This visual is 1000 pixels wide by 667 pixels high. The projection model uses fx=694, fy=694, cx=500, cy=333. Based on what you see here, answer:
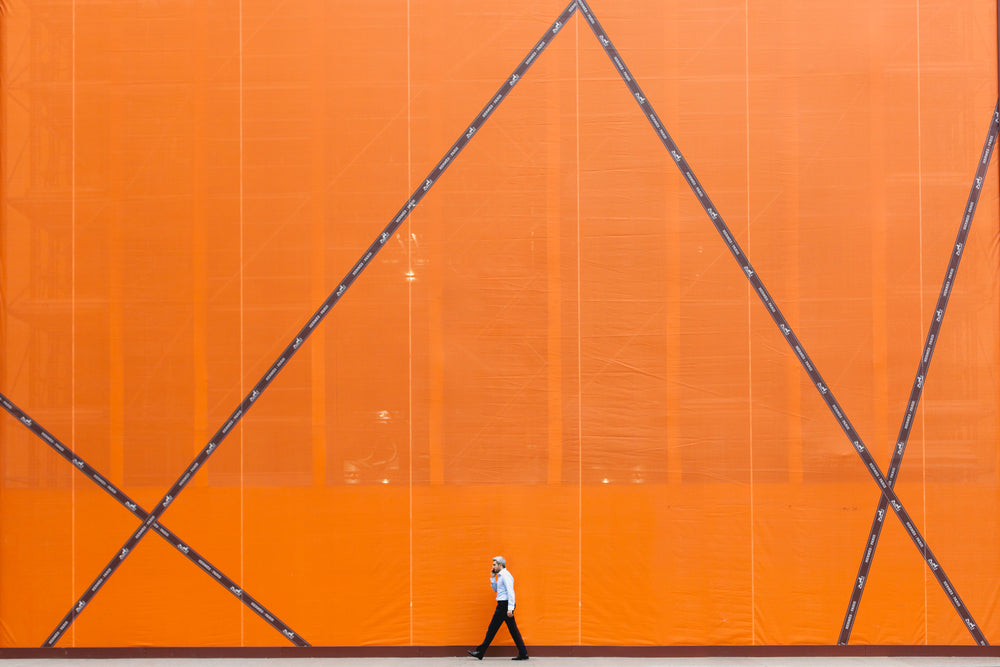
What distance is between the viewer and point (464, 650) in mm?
10516

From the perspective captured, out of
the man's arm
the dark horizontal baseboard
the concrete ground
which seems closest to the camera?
the man's arm

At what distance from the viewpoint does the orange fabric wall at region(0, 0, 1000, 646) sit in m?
10.5

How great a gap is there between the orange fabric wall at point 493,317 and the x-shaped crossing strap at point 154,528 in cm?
13

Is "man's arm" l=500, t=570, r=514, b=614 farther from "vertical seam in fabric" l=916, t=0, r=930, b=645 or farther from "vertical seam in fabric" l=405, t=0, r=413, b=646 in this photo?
"vertical seam in fabric" l=916, t=0, r=930, b=645

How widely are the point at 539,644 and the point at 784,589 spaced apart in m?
3.80

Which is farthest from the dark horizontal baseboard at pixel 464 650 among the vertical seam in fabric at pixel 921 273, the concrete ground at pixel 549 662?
the vertical seam in fabric at pixel 921 273

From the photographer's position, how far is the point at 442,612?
10.5 m

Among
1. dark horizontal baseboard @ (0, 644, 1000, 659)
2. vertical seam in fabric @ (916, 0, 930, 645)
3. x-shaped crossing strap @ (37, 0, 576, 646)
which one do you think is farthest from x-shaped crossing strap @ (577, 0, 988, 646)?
x-shaped crossing strap @ (37, 0, 576, 646)

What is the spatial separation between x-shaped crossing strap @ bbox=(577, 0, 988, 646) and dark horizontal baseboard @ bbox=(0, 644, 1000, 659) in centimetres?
103

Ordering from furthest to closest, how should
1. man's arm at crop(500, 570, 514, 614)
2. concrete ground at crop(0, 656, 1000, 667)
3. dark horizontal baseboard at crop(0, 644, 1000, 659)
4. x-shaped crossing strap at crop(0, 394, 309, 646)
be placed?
Answer: x-shaped crossing strap at crop(0, 394, 309, 646) < dark horizontal baseboard at crop(0, 644, 1000, 659) < concrete ground at crop(0, 656, 1000, 667) < man's arm at crop(500, 570, 514, 614)

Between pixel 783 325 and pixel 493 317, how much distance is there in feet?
14.6

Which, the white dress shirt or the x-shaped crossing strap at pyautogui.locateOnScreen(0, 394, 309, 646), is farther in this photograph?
the x-shaped crossing strap at pyautogui.locateOnScreen(0, 394, 309, 646)

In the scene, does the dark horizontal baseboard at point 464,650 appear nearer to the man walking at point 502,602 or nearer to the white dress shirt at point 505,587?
the man walking at point 502,602

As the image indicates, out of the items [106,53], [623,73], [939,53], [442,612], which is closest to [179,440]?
[442,612]
